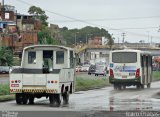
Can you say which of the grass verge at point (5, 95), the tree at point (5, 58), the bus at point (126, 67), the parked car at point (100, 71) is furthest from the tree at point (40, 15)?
the grass verge at point (5, 95)

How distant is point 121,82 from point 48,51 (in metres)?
17.9

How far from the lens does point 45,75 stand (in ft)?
83.7

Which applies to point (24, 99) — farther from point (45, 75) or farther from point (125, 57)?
point (125, 57)

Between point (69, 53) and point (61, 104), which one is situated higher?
point (69, 53)

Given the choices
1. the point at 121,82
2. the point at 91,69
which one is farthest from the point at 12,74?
the point at 91,69

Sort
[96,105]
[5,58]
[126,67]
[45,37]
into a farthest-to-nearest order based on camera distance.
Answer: [45,37] < [5,58] < [126,67] < [96,105]

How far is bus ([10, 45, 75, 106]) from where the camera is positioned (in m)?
25.5

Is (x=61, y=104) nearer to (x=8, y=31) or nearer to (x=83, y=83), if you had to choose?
(x=83, y=83)

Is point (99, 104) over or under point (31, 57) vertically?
under

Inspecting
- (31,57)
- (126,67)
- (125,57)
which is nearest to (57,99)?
(31,57)

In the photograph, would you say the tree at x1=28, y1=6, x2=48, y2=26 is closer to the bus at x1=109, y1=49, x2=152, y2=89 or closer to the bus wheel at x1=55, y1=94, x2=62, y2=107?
the bus at x1=109, y1=49, x2=152, y2=89

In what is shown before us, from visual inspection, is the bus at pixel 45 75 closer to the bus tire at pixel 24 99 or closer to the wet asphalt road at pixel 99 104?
the bus tire at pixel 24 99

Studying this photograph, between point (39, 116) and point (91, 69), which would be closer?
point (39, 116)

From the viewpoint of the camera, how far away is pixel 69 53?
2777 centimetres
